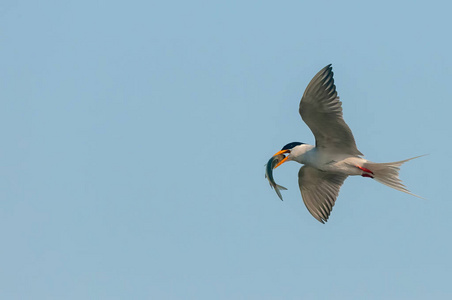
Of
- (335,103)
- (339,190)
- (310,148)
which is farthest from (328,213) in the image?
(335,103)

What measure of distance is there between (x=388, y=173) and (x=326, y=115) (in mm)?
1676

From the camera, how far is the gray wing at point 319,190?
16031 mm

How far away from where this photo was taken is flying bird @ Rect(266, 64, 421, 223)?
14094 millimetres

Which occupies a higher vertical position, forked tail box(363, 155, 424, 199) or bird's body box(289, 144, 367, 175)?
bird's body box(289, 144, 367, 175)

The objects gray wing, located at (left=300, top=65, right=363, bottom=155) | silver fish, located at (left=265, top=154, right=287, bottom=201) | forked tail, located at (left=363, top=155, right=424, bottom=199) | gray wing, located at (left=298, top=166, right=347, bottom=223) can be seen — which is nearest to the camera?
silver fish, located at (left=265, top=154, right=287, bottom=201)

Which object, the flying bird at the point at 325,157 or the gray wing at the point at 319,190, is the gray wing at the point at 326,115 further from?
the gray wing at the point at 319,190

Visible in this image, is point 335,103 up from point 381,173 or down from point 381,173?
up

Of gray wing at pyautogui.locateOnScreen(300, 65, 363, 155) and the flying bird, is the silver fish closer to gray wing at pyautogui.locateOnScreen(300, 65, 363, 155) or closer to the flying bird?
the flying bird

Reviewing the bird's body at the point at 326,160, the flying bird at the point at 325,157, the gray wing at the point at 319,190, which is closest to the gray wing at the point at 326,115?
the flying bird at the point at 325,157

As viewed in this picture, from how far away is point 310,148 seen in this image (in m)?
15.1

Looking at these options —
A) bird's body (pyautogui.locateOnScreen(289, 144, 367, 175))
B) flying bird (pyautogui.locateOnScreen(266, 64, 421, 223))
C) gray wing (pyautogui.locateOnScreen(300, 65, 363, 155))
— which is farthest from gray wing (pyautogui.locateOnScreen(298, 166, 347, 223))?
gray wing (pyautogui.locateOnScreen(300, 65, 363, 155))

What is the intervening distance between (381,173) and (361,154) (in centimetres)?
52

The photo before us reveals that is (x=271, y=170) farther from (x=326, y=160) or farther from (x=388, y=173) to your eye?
(x=388, y=173)

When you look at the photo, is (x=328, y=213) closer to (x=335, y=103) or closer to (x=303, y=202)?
(x=303, y=202)
